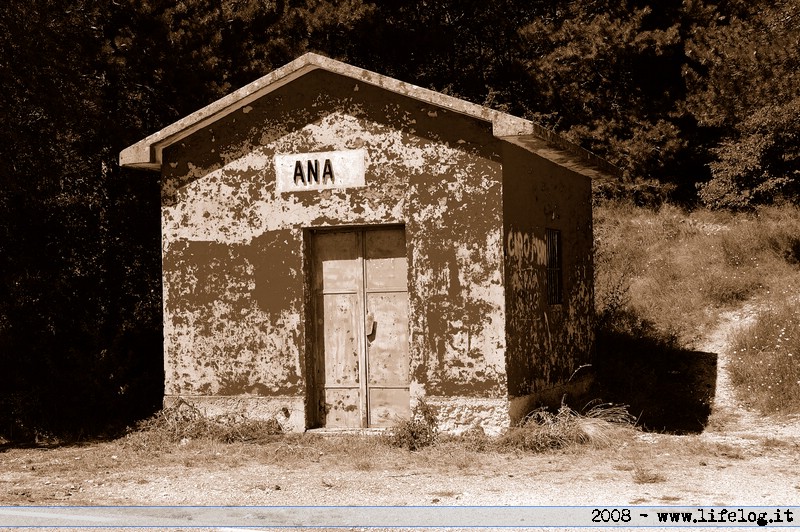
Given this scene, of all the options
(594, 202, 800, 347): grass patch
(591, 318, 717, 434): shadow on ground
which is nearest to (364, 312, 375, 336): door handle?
(591, 318, 717, 434): shadow on ground

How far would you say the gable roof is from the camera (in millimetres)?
10359

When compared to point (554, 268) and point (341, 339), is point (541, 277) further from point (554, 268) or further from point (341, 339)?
point (341, 339)

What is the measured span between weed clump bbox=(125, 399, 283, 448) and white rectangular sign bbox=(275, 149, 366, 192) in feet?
9.13

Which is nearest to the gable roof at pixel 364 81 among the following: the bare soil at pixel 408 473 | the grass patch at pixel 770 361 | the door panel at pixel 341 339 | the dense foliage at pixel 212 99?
the dense foliage at pixel 212 99

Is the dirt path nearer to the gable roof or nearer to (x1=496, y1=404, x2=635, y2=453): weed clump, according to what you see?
(x1=496, y1=404, x2=635, y2=453): weed clump

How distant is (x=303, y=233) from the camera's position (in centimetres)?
1139

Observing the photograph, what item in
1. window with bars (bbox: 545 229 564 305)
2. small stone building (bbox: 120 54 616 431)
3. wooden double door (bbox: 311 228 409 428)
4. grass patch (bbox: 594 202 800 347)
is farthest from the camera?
grass patch (bbox: 594 202 800 347)

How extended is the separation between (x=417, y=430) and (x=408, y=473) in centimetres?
147

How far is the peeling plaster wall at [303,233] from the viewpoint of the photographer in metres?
10.7

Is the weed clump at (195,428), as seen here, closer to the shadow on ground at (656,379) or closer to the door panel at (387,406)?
the door panel at (387,406)

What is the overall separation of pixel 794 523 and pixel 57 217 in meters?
11.0

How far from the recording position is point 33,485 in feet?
30.0

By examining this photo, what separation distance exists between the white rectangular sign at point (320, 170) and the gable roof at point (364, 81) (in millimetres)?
845

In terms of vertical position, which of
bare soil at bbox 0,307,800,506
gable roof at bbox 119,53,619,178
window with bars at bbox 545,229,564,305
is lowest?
bare soil at bbox 0,307,800,506
